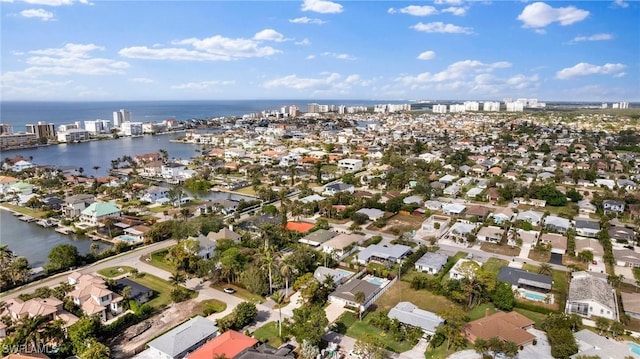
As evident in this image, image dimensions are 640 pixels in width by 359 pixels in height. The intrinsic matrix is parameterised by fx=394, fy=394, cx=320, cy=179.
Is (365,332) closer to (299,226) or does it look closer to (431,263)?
(431,263)

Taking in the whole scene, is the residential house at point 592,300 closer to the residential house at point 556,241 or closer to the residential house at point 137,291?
the residential house at point 556,241

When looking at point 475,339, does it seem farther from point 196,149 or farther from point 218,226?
point 196,149

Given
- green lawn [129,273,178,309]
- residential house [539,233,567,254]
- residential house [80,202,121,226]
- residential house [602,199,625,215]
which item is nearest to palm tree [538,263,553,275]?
residential house [539,233,567,254]

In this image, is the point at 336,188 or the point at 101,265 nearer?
the point at 101,265

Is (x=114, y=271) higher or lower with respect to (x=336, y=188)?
lower

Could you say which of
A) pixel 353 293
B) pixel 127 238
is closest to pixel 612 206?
pixel 353 293

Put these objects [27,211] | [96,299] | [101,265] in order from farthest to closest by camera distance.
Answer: [27,211] < [101,265] < [96,299]

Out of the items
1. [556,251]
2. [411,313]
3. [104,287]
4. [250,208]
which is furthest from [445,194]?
[104,287]

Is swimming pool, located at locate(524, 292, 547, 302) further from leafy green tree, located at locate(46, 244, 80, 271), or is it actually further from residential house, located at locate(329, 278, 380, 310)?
leafy green tree, located at locate(46, 244, 80, 271)
